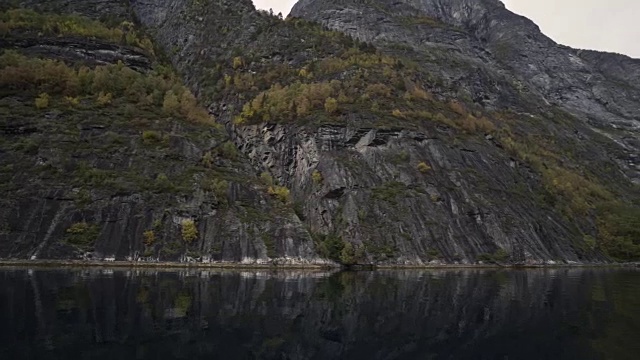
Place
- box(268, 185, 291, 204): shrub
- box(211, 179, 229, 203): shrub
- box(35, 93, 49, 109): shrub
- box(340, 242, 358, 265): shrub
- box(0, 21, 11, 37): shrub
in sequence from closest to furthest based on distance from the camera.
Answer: box(211, 179, 229, 203): shrub
box(340, 242, 358, 265): shrub
box(35, 93, 49, 109): shrub
box(268, 185, 291, 204): shrub
box(0, 21, 11, 37): shrub

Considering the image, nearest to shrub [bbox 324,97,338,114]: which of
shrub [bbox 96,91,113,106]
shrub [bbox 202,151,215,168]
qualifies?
shrub [bbox 202,151,215,168]

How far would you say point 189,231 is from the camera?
73.2 m

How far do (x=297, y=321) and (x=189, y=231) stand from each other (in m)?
46.3

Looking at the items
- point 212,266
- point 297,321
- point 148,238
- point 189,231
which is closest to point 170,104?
point 189,231

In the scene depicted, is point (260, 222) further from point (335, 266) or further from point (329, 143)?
point (329, 143)

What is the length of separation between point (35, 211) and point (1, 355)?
5519 centimetres

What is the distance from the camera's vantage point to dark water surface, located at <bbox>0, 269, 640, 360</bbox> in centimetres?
2272

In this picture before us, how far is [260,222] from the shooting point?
78.8 meters

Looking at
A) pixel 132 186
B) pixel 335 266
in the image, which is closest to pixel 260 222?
pixel 335 266

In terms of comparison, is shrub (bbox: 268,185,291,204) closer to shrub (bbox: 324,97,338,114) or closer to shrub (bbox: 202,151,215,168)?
shrub (bbox: 202,151,215,168)

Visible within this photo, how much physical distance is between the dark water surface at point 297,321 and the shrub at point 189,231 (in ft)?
71.8

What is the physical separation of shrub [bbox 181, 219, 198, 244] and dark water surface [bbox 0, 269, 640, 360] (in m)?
21.9

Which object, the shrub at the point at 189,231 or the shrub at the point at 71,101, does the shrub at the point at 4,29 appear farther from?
the shrub at the point at 189,231

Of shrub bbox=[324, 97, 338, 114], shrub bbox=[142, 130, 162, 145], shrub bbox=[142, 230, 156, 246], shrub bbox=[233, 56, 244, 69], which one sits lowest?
shrub bbox=[142, 230, 156, 246]
